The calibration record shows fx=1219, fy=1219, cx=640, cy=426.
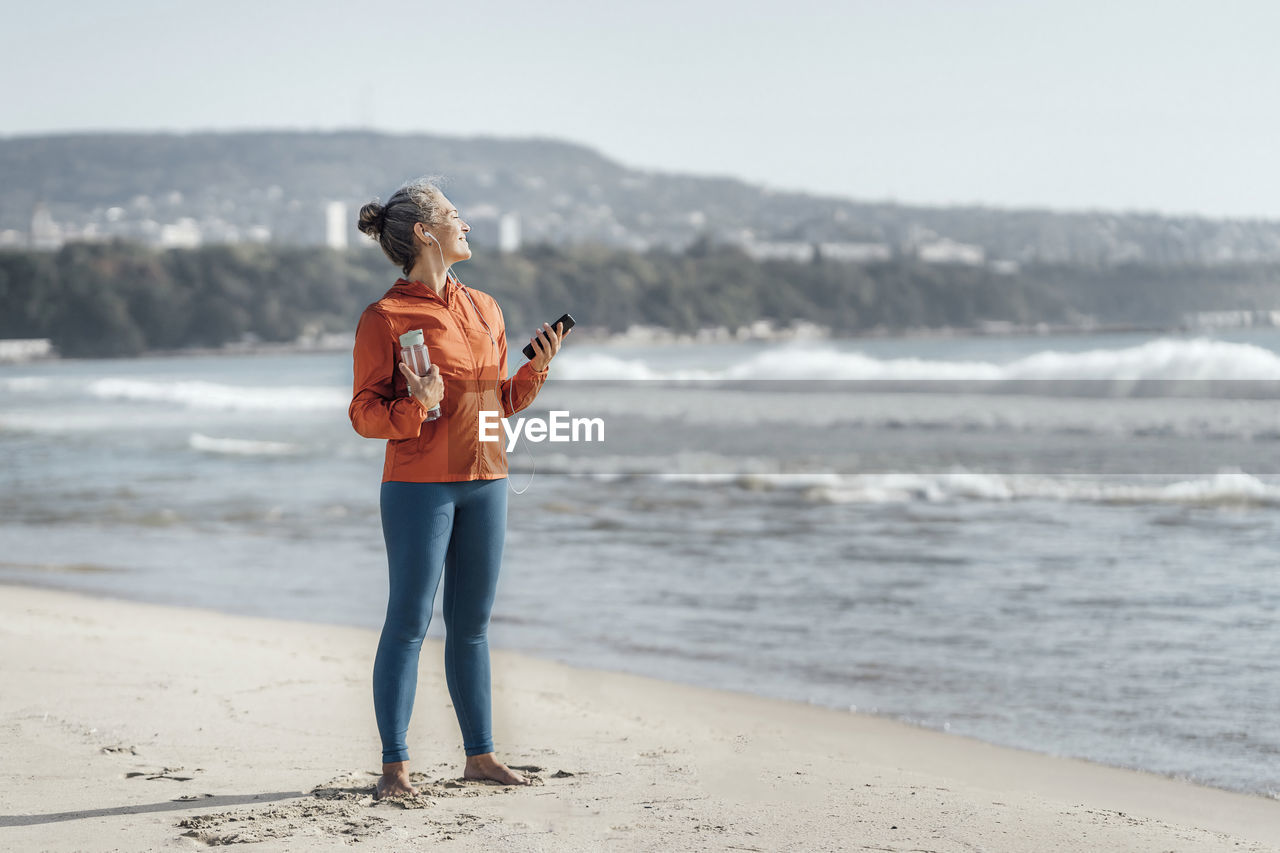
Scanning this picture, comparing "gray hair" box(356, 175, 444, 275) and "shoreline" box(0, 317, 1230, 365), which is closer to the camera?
"gray hair" box(356, 175, 444, 275)

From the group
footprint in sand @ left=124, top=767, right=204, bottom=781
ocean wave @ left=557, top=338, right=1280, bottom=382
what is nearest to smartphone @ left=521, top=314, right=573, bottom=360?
footprint in sand @ left=124, top=767, right=204, bottom=781

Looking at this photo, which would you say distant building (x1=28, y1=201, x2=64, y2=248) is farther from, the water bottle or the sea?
the water bottle

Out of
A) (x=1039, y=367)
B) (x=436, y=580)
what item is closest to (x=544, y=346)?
(x=436, y=580)

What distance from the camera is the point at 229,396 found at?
36.8m

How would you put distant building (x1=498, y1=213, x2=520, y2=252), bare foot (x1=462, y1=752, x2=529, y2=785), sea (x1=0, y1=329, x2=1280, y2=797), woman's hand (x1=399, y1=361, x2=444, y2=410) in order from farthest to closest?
1. distant building (x1=498, y1=213, x2=520, y2=252)
2. sea (x1=0, y1=329, x2=1280, y2=797)
3. bare foot (x1=462, y1=752, x2=529, y2=785)
4. woman's hand (x1=399, y1=361, x2=444, y2=410)

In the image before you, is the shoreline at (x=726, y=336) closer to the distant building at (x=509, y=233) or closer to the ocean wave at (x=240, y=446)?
the distant building at (x=509, y=233)

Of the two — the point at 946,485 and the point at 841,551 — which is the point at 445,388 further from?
the point at 946,485

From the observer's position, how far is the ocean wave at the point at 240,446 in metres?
18.6

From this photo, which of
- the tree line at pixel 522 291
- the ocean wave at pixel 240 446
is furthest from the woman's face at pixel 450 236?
the tree line at pixel 522 291

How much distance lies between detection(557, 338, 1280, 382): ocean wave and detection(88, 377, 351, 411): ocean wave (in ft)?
27.6

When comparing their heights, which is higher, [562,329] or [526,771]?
[562,329]

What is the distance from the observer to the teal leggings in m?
3.00

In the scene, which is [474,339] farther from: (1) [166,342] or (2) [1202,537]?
(1) [166,342]

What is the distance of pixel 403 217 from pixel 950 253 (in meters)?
54.6
